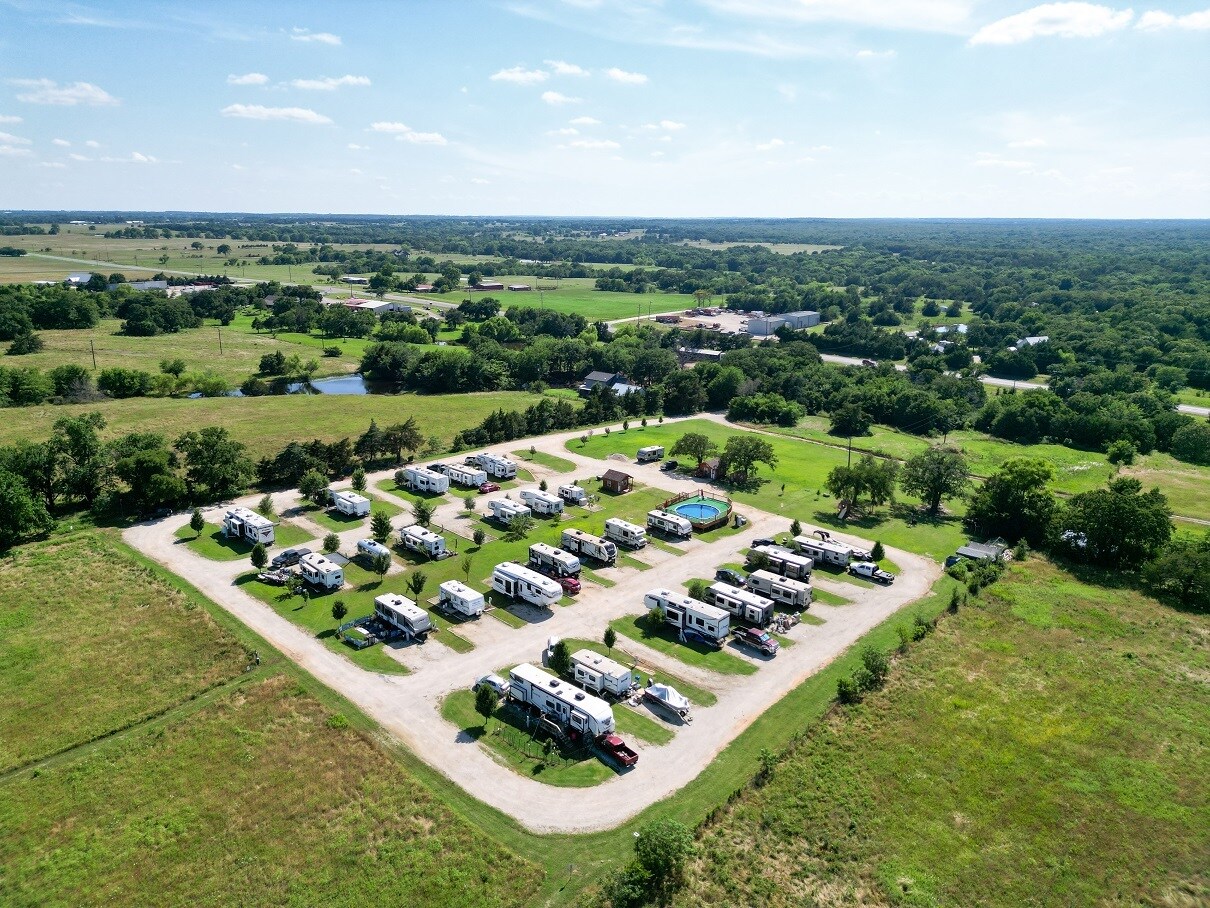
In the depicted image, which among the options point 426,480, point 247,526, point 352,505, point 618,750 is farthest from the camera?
point 426,480

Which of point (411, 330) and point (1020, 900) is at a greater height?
point (411, 330)

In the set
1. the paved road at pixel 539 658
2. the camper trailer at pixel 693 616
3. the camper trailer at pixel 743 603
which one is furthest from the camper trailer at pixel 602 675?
the camper trailer at pixel 743 603

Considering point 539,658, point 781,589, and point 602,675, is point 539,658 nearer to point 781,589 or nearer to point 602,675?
point 602,675

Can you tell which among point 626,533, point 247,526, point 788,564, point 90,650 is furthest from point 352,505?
point 788,564

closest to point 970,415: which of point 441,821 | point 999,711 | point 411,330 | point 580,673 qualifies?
point 999,711

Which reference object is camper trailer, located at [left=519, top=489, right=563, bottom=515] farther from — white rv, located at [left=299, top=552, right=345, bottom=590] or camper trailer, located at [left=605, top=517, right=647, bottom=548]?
white rv, located at [left=299, top=552, right=345, bottom=590]

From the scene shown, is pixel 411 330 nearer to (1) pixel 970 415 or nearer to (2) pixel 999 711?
(1) pixel 970 415

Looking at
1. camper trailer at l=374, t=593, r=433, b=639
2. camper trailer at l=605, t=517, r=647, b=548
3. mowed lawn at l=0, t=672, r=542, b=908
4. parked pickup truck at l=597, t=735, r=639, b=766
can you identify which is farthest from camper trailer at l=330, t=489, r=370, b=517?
parked pickup truck at l=597, t=735, r=639, b=766

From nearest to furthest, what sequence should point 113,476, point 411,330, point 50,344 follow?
point 113,476 → point 50,344 → point 411,330

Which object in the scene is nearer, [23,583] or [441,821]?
[441,821]
